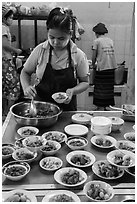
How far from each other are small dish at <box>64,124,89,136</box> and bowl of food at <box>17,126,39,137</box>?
23 cm

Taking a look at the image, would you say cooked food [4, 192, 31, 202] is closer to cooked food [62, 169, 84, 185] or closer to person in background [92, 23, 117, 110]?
cooked food [62, 169, 84, 185]

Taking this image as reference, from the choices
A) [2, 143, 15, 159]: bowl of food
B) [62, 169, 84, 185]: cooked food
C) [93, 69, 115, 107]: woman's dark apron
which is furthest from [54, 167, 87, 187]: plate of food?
[93, 69, 115, 107]: woman's dark apron

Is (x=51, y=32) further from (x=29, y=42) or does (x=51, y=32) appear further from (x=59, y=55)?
(x=29, y=42)

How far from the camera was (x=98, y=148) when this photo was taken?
1819 millimetres

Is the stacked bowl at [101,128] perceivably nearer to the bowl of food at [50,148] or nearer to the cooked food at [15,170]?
the bowl of food at [50,148]

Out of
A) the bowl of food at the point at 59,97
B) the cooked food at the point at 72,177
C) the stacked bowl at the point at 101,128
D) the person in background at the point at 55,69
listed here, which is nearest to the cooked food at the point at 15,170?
the cooked food at the point at 72,177

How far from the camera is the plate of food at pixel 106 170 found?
1.49 m

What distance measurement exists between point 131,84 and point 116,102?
1.30 metres

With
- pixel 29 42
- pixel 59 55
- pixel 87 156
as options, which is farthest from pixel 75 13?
pixel 87 156

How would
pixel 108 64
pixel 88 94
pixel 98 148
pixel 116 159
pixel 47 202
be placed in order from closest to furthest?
pixel 47 202 < pixel 116 159 < pixel 98 148 < pixel 108 64 < pixel 88 94

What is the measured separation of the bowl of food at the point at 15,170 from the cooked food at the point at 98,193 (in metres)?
0.37

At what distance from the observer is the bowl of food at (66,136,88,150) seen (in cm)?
175

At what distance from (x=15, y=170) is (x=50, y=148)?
0.30 m

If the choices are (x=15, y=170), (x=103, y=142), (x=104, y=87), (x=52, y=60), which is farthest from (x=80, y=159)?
(x=104, y=87)
